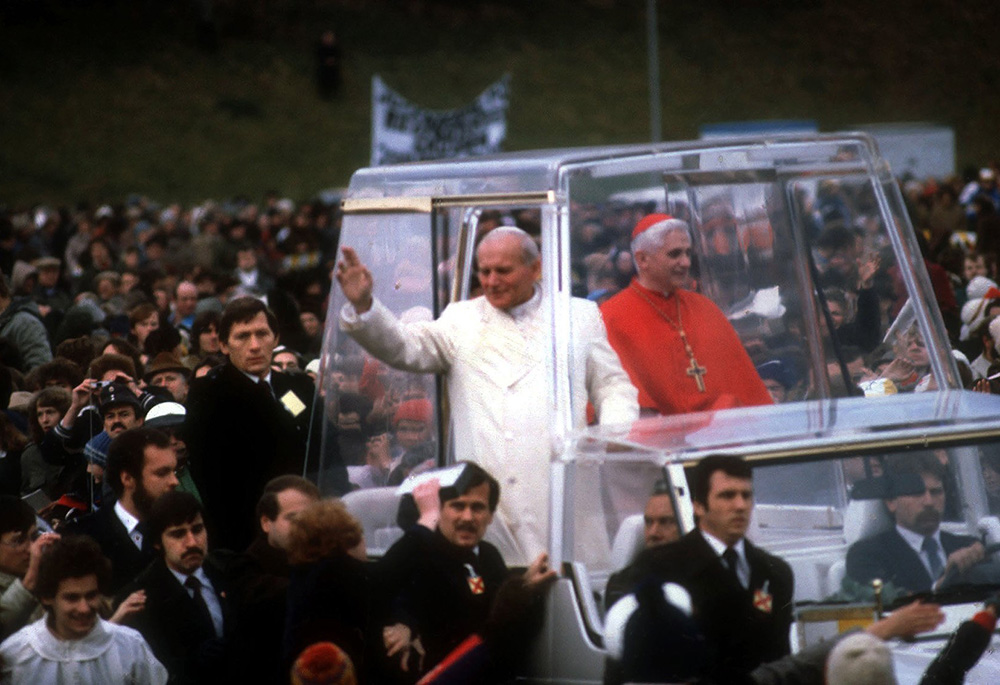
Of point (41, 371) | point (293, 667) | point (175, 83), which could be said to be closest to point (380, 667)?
point (293, 667)

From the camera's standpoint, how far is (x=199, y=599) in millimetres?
5156

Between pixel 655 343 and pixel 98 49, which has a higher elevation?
pixel 98 49

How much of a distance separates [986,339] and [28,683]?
19.1 ft

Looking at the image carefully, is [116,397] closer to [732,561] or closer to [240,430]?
[240,430]

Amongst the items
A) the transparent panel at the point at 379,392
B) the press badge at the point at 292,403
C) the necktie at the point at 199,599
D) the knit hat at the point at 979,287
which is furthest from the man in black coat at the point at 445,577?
the knit hat at the point at 979,287

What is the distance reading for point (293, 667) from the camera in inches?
177

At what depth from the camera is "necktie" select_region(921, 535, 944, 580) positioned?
474 centimetres

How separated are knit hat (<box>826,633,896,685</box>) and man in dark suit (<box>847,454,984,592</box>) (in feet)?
1.34

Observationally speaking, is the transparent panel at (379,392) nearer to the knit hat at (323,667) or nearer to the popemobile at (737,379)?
the popemobile at (737,379)

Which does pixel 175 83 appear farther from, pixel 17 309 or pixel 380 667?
pixel 380 667

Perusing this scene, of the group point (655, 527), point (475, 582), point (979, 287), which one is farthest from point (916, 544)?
point (979, 287)

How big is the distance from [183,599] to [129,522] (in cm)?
66

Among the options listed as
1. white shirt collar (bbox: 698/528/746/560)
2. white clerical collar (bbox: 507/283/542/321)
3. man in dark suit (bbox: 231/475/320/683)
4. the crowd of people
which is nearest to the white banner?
the crowd of people

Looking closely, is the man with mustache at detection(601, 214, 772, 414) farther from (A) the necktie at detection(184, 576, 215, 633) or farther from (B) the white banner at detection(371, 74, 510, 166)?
(B) the white banner at detection(371, 74, 510, 166)
